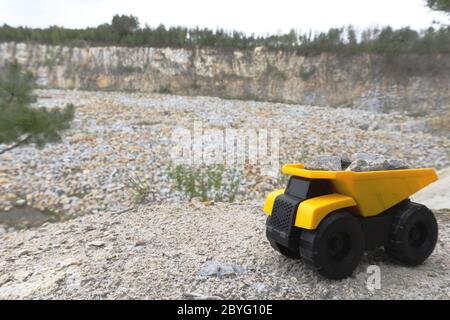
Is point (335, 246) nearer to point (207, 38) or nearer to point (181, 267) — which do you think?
point (181, 267)

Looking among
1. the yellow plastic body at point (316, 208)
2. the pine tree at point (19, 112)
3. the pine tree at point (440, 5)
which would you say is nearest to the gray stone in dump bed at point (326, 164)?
the yellow plastic body at point (316, 208)

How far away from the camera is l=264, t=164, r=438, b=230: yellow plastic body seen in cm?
226

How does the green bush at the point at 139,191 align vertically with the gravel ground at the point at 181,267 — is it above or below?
below

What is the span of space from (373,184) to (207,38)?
69.8 ft

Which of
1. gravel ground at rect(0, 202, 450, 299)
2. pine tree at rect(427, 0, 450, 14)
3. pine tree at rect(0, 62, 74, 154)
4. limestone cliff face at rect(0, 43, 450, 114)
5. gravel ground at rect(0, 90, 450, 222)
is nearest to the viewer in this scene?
gravel ground at rect(0, 202, 450, 299)

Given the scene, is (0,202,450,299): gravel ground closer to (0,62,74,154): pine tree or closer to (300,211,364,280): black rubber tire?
(300,211,364,280): black rubber tire

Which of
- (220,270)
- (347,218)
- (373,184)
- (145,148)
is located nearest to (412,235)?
(373,184)

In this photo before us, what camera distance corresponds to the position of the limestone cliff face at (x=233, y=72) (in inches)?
722

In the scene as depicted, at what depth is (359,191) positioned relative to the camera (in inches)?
95.1

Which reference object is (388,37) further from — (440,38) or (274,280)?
(274,280)

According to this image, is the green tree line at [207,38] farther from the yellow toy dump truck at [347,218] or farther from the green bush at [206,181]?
the yellow toy dump truck at [347,218]

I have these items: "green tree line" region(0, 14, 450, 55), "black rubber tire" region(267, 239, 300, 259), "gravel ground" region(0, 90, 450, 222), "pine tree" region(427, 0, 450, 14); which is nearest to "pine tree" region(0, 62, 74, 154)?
"gravel ground" region(0, 90, 450, 222)

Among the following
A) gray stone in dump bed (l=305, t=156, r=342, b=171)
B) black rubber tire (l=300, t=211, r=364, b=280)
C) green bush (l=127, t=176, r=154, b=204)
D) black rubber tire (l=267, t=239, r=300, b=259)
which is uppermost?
gray stone in dump bed (l=305, t=156, r=342, b=171)

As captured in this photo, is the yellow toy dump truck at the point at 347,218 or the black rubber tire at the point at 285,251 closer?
the yellow toy dump truck at the point at 347,218
